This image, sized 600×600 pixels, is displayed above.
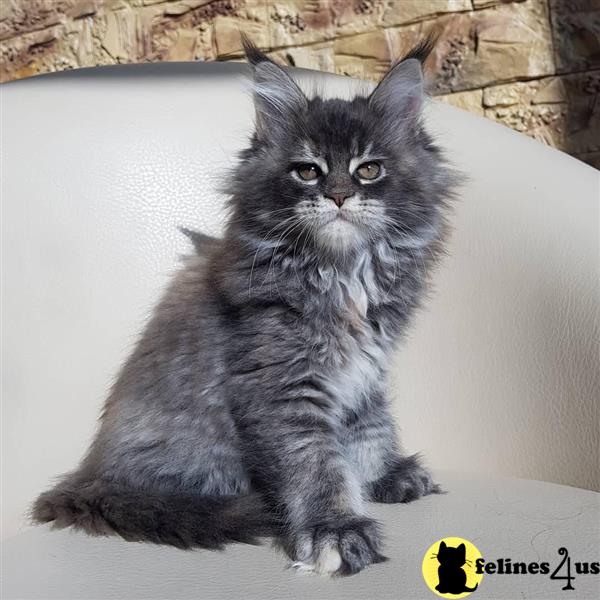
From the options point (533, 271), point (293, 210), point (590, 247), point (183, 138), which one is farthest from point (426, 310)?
point (183, 138)

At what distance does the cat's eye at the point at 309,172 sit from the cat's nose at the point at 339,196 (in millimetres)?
73

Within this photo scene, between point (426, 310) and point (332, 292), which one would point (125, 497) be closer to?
point (332, 292)

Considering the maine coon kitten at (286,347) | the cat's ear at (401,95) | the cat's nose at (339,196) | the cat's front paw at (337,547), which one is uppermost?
the cat's ear at (401,95)

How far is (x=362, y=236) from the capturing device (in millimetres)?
1497

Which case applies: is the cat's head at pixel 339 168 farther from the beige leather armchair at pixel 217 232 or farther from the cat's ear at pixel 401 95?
the beige leather armchair at pixel 217 232

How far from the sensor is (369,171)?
4.92 feet

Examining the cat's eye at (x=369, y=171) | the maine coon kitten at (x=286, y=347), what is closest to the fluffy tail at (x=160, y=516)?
the maine coon kitten at (x=286, y=347)

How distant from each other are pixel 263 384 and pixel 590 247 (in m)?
0.76

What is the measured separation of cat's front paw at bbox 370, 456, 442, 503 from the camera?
165cm

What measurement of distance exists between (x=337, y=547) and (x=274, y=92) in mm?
836

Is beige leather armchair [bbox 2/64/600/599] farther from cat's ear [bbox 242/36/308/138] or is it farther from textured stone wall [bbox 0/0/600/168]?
textured stone wall [bbox 0/0/600/168]

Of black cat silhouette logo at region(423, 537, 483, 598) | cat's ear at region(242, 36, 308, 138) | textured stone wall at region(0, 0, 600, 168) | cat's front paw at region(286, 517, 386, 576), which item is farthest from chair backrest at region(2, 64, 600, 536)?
textured stone wall at region(0, 0, 600, 168)

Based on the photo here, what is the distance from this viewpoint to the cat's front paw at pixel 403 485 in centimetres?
165

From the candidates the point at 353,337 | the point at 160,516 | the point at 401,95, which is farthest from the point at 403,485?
the point at 401,95
